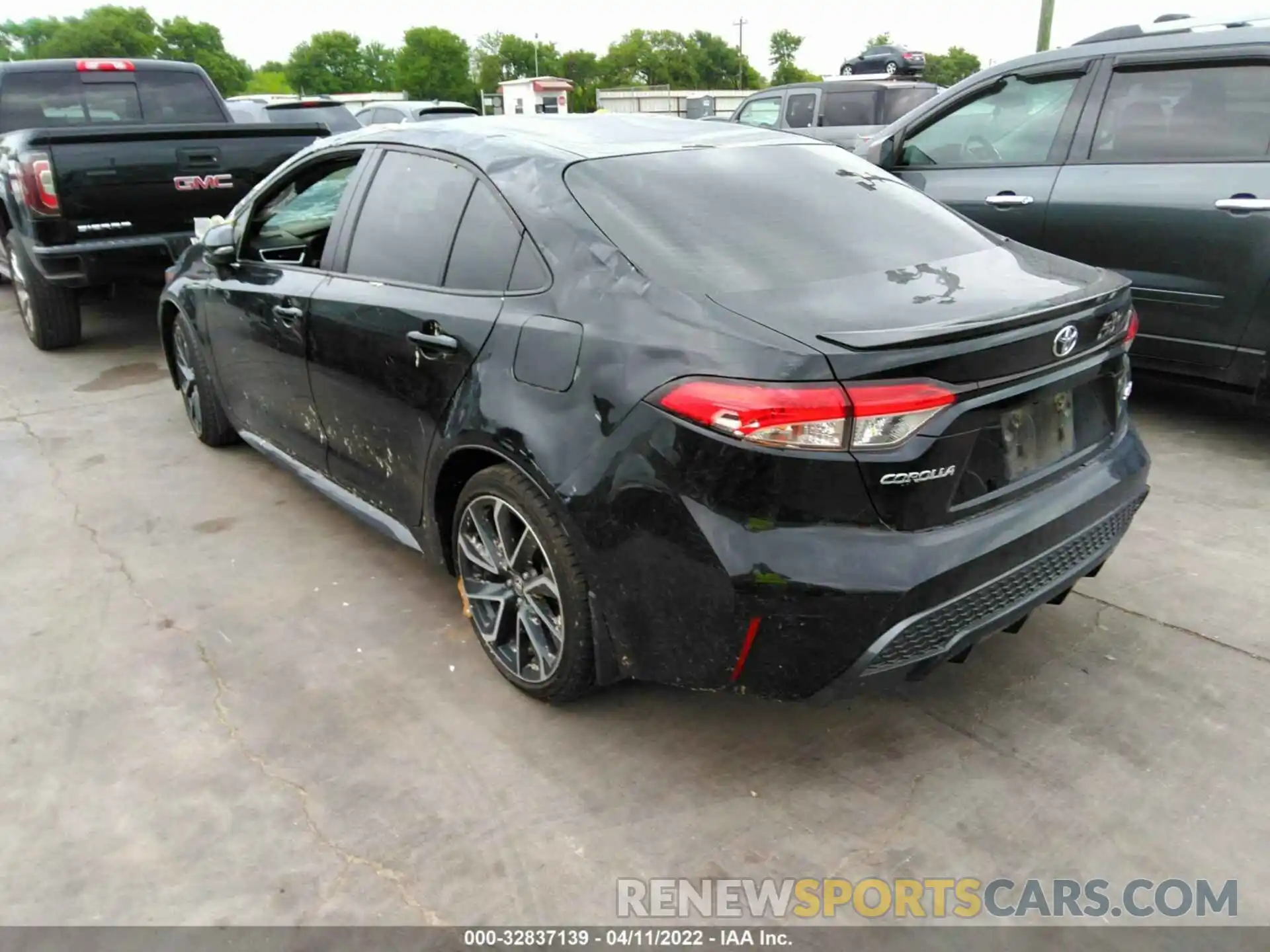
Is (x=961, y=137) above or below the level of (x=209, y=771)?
above

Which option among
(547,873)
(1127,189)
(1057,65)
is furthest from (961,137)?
(547,873)

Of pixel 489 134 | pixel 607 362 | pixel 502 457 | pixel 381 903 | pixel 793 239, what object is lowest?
pixel 381 903

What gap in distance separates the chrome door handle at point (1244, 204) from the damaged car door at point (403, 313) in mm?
3456

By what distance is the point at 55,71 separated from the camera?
7.79 m

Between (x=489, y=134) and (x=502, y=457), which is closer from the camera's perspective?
(x=502, y=457)

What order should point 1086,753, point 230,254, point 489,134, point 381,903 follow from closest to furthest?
point 381,903 → point 1086,753 → point 489,134 → point 230,254

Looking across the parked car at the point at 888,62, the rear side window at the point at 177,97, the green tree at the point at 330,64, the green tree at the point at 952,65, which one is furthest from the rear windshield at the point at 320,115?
the green tree at the point at 330,64

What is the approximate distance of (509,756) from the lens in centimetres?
272

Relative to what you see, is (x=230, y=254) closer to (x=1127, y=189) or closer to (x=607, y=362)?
(x=607, y=362)

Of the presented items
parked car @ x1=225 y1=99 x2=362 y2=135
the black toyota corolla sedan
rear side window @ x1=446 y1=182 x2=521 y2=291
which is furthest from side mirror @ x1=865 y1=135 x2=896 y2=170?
parked car @ x1=225 y1=99 x2=362 y2=135

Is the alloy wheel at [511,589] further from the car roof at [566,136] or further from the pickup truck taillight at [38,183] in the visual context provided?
the pickup truck taillight at [38,183]

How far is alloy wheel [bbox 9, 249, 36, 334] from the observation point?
277 inches

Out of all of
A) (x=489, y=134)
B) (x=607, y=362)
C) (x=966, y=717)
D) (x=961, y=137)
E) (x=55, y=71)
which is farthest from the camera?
(x=55, y=71)

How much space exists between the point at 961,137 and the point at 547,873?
5.00m
